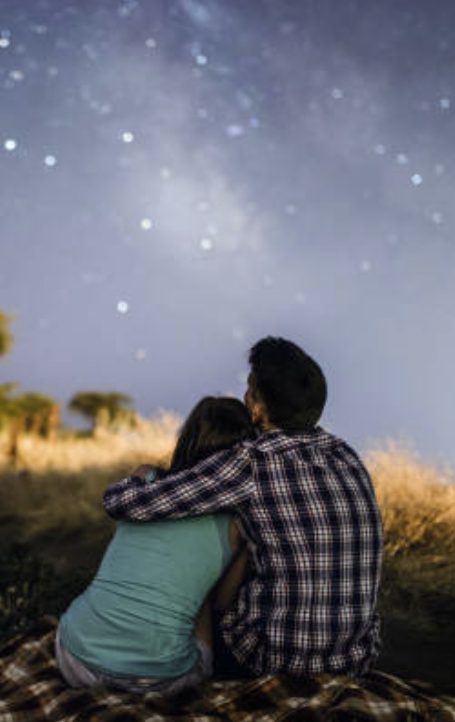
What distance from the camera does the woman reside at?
303 centimetres

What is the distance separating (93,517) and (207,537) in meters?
6.38

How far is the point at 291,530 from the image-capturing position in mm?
3057

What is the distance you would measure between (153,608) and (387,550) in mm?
3825

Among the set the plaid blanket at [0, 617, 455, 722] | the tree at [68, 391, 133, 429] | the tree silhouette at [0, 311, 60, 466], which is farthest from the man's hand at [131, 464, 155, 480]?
Answer: the tree at [68, 391, 133, 429]

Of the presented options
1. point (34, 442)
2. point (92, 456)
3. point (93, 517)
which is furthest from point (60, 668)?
point (34, 442)

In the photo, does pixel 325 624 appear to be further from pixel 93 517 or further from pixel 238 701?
pixel 93 517

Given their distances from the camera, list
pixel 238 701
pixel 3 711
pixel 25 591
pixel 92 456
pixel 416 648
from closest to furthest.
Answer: pixel 238 701, pixel 3 711, pixel 416 648, pixel 25 591, pixel 92 456

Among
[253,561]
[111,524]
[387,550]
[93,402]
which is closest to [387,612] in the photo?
[387,550]

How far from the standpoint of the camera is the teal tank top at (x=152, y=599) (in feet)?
9.93

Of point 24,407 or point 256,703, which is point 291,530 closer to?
point 256,703

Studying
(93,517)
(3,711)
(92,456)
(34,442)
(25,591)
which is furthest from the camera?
(34,442)

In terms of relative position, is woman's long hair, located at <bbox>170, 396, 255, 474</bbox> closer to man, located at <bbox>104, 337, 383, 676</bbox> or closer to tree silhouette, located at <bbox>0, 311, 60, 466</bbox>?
man, located at <bbox>104, 337, 383, 676</bbox>

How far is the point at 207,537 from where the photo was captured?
3.10 metres

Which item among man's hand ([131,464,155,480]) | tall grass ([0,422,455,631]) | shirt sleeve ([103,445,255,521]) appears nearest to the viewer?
shirt sleeve ([103,445,255,521])
